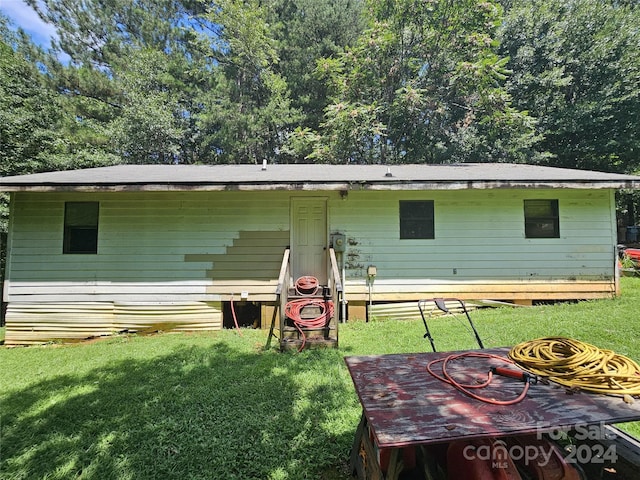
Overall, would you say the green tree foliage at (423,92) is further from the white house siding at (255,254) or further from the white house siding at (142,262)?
the white house siding at (142,262)

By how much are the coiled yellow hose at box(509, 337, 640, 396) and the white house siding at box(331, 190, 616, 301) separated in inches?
170

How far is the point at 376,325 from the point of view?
20.3ft

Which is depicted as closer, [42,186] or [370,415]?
[370,415]

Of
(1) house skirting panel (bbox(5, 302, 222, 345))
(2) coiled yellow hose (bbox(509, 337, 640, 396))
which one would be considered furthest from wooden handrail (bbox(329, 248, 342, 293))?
(2) coiled yellow hose (bbox(509, 337, 640, 396))

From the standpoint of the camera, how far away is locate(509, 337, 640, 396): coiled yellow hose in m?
1.74

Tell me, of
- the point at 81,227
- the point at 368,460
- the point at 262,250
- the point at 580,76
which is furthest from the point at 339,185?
the point at 580,76

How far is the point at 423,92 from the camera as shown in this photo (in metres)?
14.2

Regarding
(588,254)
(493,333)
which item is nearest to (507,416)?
(493,333)

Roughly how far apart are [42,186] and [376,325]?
7.02 metres

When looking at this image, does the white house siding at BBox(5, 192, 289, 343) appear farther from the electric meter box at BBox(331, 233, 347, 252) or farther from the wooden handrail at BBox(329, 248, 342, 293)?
the wooden handrail at BBox(329, 248, 342, 293)

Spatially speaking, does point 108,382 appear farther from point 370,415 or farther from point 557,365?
point 557,365

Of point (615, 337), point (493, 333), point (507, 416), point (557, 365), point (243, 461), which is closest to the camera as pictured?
point (507, 416)

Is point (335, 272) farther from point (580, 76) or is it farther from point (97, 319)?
point (580, 76)

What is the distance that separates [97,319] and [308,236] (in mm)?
4802
